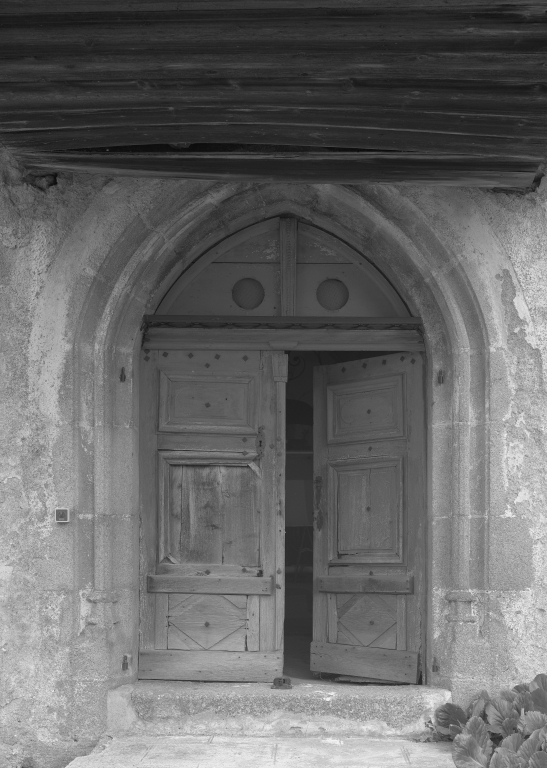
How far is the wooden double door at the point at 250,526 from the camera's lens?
5488 millimetres

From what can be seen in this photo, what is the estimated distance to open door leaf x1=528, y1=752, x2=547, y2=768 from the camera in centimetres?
409

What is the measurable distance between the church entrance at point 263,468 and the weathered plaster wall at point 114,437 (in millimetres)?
298

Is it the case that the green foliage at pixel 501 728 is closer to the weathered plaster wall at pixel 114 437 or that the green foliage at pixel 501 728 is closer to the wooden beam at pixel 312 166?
the weathered plaster wall at pixel 114 437

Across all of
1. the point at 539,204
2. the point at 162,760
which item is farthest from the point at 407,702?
the point at 539,204

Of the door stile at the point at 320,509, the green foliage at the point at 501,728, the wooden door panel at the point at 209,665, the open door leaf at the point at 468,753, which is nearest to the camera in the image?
the green foliage at the point at 501,728

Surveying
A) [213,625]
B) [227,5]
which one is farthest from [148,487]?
[227,5]

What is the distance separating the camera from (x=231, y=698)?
5098 mm

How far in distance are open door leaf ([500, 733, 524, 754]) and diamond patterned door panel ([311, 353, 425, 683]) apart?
1114mm

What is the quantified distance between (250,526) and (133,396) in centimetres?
98

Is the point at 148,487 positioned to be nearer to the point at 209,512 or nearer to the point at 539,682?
the point at 209,512

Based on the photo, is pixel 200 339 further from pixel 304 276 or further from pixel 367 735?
pixel 367 735

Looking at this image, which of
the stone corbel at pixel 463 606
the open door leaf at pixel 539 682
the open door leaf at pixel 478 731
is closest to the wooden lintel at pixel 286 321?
the stone corbel at pixel 463 606

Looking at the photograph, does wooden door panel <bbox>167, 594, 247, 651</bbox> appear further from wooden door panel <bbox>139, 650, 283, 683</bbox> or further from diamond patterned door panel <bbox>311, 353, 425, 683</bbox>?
diamond patterned door panel <bbox>311, 353, 425, 683</bbox>

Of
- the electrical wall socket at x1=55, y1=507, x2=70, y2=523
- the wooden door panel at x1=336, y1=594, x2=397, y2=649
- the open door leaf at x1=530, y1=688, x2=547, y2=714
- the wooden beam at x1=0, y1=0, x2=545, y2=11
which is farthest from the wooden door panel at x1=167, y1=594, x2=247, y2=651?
the wooden beam at x1=0, y1=0, x2=545, y2=11
